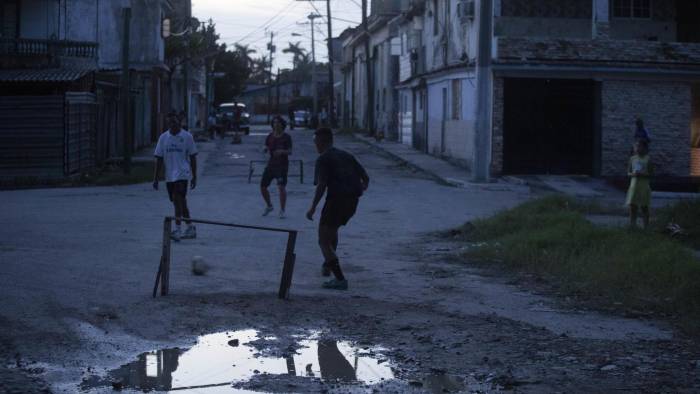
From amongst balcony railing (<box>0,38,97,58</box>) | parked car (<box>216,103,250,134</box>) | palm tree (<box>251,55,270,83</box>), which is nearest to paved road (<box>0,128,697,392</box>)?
balcony railing (<box>0,38,97,58</box>)

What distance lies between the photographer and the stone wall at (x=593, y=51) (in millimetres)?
27609

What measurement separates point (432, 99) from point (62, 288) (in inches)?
1155

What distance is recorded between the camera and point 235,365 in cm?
715

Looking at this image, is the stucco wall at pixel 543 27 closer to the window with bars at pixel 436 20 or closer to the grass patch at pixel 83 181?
the window with bars at pixel 436 20

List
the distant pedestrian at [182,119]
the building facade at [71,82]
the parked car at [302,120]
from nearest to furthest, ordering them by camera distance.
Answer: the distant pedestrian at [182,119] < the building facade at [71,82] < the parked car at [302,120]

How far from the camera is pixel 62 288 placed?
9.84m

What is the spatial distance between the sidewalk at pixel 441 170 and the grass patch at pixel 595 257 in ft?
29.7

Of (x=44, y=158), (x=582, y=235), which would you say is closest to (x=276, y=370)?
(x=582, y=235)

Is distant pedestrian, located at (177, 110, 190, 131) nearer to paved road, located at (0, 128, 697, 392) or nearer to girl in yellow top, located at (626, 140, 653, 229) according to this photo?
paved road, located at (0, 128, 697, 392)

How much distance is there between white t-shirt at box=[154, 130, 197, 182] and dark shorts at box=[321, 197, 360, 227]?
4.55m

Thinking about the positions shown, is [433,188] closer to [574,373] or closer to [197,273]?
[197,273]

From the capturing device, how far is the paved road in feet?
23.8

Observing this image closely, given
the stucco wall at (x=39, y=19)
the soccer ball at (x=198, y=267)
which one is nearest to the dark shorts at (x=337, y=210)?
the soccer ball at (x=198, y=267)

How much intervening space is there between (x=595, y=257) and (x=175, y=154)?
20.1 feet
